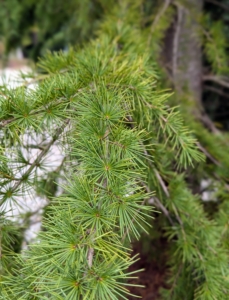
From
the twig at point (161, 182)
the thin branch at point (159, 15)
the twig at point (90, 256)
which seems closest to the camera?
the twig at point (90, 256)

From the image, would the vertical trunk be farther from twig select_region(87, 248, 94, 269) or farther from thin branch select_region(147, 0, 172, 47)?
twig select_region(87, 248, 94, 269)

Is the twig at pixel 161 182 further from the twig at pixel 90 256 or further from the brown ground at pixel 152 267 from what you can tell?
the brown ground at pixel 152 267

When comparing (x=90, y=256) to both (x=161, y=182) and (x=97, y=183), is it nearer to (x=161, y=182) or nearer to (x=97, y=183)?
(x=97, y=183)

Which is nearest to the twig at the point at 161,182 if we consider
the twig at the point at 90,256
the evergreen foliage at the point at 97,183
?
the evergreen foliage at the point at 97,183

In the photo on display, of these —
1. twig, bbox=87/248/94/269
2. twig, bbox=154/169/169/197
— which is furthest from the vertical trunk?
twig, bbox=87/248/94/269

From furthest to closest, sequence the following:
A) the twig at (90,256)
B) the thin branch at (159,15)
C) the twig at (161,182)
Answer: the thin branch at (159,15), the twig at (161,182), the twig at (90,256)

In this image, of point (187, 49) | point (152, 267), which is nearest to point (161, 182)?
point (152, 267)

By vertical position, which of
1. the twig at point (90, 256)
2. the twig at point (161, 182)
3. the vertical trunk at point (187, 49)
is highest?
the vertical trunk at point (187, 49)

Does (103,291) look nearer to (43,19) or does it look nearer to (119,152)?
(119,152)
